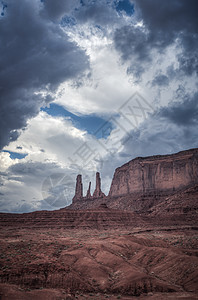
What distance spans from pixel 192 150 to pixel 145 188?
109ft

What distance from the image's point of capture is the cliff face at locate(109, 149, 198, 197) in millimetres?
115812

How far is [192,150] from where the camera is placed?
11769cm

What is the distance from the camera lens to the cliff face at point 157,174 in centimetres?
11581

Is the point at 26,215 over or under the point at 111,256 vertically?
over

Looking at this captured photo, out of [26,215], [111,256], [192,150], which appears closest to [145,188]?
[192,150]

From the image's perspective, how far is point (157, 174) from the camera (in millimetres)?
128250

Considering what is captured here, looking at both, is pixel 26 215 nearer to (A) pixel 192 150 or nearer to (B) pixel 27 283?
(B) pixel 27 283

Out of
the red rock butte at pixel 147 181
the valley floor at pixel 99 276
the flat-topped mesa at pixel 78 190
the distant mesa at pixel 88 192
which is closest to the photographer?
the valley floor at pixel 99 276

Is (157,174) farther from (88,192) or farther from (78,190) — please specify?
(78,190)

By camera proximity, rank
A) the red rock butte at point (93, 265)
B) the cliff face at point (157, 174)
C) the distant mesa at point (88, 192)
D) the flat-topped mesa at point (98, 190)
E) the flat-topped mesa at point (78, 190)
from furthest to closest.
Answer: the flat-topped mesa at point (78, 190)
the distant mesa at point (88, 192)
the flat-topped mesa at point (98, 190)
the cliff face at point (157, 174)
the red rock butte at point (93, 265)

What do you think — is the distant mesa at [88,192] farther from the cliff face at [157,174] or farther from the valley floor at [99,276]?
the valley floor at [99,276]

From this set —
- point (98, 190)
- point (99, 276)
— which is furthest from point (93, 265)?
point (98, 190)

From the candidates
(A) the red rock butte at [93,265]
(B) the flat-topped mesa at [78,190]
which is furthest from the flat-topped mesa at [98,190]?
(A) the red rock butte at [93,265]

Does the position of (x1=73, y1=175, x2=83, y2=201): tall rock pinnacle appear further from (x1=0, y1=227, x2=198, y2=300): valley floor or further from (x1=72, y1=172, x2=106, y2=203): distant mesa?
(x1=0, y1=227, x2=198, y2=300): valley floor
